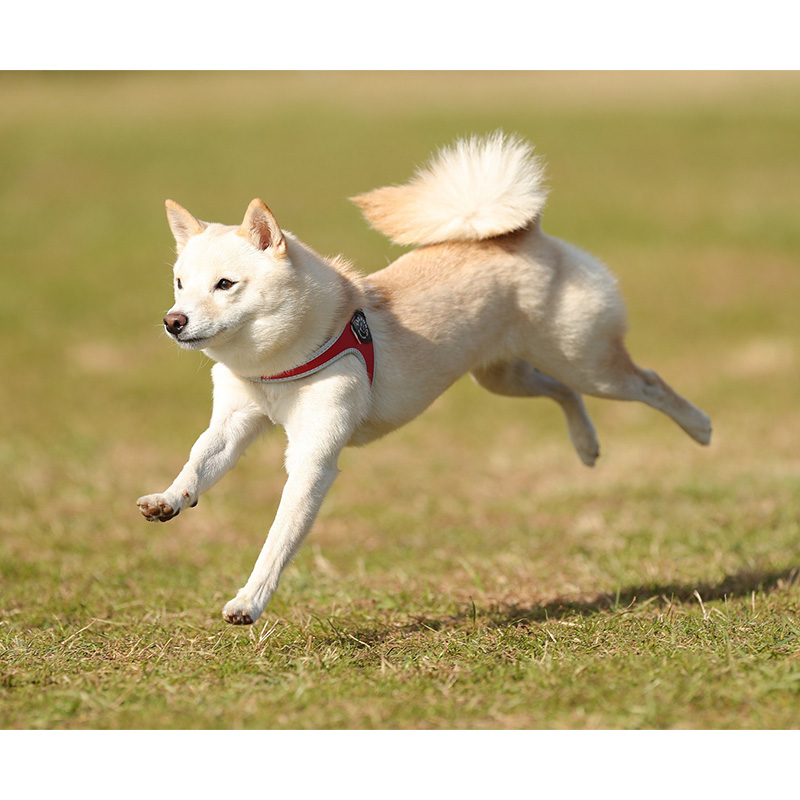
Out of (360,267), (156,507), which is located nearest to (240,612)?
(156,507)

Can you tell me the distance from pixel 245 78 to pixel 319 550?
23598 mm

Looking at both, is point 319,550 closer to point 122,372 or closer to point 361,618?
point 361,618

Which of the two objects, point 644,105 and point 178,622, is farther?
point 644,105

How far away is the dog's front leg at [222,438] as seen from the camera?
412 centimetres

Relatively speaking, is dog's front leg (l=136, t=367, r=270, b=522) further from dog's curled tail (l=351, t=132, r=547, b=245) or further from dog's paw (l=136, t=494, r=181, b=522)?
dog's curled tail (l=351, t=132, r=547, b=245)

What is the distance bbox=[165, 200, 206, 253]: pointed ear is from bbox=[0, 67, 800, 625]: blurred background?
5.90 ft

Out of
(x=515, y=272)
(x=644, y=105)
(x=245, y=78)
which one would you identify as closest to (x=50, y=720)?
(x=515, y=272)

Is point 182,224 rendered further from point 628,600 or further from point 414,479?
point 414,479

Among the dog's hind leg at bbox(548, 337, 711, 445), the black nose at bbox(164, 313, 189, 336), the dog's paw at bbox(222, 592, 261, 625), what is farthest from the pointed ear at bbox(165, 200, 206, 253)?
the dog's hind leg at bbox(548, 337, 711, 445)

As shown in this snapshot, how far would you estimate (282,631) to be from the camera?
14.3 feet

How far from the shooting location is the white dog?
4035mm

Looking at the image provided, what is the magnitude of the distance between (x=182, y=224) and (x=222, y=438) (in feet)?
2.91

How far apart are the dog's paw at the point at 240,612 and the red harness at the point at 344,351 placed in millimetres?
886

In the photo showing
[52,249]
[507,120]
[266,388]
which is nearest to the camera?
[266,388]
